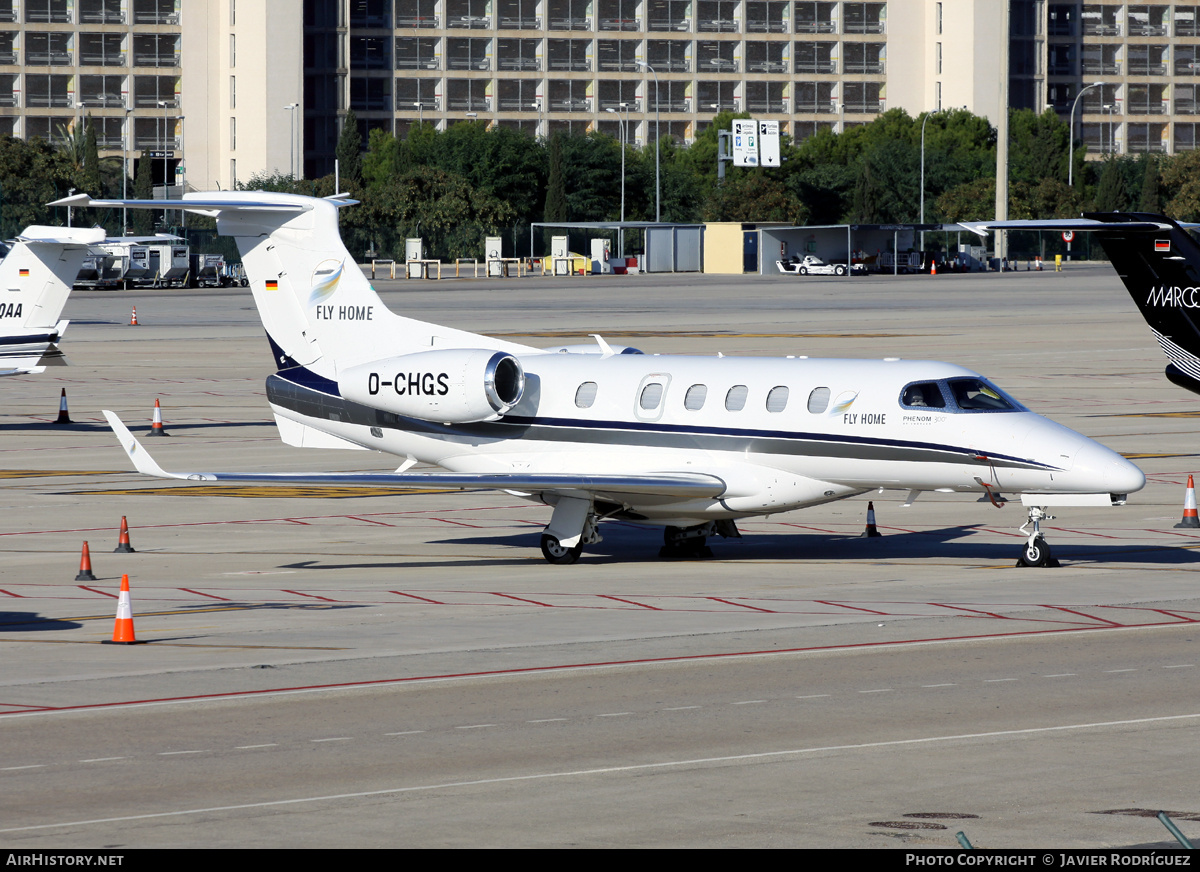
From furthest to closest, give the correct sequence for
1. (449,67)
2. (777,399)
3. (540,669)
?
1. (449,67)
2. (777,399)
3. (540,669)

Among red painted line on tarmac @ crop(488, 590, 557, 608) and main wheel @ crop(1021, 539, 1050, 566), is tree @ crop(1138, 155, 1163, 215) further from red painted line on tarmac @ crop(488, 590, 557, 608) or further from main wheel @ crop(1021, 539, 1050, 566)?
red painted line on tarmac @ crop(488, 590, 557, 608)

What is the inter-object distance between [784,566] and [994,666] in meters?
7.37

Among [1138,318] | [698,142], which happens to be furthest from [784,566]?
[698,142]

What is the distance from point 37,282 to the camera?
134ft

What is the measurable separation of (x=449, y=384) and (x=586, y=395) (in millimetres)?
2040

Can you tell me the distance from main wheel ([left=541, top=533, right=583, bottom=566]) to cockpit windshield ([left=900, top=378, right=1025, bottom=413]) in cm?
520

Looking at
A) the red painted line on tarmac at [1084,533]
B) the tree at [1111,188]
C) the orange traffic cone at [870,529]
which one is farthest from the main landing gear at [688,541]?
the tree at [1111,188]

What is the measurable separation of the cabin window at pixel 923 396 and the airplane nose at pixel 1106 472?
6.75ft

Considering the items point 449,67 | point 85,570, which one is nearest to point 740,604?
point 85,570

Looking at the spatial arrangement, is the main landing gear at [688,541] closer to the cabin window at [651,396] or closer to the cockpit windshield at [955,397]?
the cabin window at [651,396]

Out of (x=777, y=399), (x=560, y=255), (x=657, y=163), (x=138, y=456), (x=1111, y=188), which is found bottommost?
(x=138, y=456)

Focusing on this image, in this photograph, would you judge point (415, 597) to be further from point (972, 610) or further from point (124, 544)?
point (972, 610)

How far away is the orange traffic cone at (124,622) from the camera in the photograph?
19.4 meters

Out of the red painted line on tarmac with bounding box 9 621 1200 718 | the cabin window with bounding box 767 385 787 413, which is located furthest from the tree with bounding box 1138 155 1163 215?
the red painted line on tarmac with bounding box 9 621 1200 718
